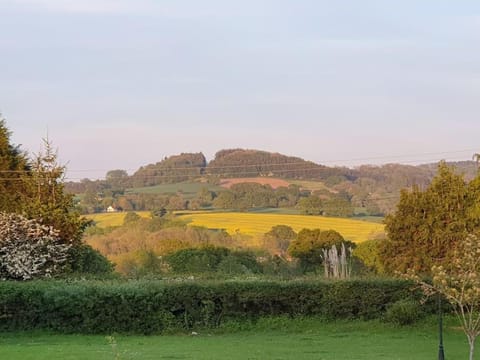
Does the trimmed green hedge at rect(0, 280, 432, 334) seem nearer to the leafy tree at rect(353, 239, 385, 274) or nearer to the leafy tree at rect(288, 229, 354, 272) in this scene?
the leafy tree at rect(353, 239, 385, 274)

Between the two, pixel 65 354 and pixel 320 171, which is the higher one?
pixel 320 171

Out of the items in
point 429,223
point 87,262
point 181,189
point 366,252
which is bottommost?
point 366,252

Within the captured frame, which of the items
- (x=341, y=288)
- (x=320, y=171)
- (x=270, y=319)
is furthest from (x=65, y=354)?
(x=320, y=171)

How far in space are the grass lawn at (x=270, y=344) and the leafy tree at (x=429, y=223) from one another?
6701 millimetres

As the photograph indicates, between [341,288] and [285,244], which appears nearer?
[341,288]

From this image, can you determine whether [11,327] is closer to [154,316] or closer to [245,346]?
[154,316]

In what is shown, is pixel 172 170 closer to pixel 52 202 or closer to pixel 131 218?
pixel 131 218

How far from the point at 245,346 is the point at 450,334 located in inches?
233

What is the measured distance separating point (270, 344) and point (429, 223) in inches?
468

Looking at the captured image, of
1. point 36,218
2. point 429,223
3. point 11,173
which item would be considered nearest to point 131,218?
point 11,173

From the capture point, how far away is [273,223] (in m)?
56.2

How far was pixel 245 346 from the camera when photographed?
17.4 m

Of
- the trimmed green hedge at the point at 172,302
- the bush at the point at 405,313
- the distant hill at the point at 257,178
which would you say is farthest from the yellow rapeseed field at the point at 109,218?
the bush at the point at 405,313

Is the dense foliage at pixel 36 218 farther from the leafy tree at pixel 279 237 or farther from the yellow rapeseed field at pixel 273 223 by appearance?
the yellow rapeseed field at pixel 273 223
